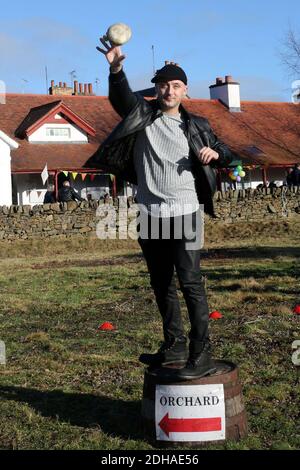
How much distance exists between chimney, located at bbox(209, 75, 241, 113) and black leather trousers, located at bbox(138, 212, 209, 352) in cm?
4073

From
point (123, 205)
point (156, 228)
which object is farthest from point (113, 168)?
point (123, 205)

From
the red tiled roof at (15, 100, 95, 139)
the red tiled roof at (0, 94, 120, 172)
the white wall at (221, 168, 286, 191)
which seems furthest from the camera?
the white wall at (221, 168, 286, 191)

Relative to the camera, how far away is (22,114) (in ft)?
124

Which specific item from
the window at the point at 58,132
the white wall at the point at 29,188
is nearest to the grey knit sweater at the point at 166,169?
the white wall at the point at 29,188

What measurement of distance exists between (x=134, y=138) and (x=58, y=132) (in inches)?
1266

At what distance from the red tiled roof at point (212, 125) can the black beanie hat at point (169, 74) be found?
94.2ft

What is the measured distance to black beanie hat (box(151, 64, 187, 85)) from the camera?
15.4 ft

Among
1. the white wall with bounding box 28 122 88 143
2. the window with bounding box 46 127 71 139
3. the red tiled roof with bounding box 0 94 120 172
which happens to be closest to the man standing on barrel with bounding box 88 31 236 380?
the red tiled roof with bounding box 0 94 120 172

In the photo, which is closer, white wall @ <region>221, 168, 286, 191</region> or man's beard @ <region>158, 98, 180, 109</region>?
man's beard @ <region>158, 98, 180, 109</region>

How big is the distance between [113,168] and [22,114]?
112ft

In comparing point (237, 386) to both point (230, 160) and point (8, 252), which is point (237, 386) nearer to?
point (230, 160)

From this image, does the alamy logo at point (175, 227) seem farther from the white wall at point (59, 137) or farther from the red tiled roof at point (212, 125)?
the white wall at point (59, 137)

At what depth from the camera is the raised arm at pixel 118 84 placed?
14.9 ft

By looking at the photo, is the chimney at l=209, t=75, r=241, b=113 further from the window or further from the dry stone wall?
the dry stone wall
